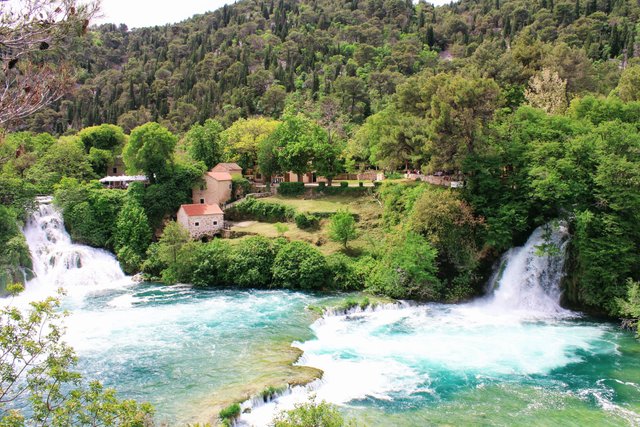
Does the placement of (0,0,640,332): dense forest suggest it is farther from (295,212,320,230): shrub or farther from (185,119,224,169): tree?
(295,212,320,230): shrub

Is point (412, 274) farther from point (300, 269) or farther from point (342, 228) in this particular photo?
point (300, 269)

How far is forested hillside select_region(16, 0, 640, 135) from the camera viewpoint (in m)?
72.0

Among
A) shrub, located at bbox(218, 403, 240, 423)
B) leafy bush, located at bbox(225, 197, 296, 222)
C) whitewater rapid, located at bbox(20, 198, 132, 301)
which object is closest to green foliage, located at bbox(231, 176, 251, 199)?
leafy bush, located at bbox(225, 197, 296, 222)

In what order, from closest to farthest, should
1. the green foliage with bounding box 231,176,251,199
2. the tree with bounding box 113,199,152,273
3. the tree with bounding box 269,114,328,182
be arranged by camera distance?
the tree with bounding box 113,199,152,273 → the tree with bounding box 269,114,328,182 → the green foliage with bounding box 231,176,251,199

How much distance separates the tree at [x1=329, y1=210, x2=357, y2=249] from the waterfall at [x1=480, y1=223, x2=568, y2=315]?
425 inches

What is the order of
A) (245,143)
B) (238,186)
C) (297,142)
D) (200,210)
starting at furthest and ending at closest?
(245,143) → (238,186) → (297,142) → (200,210)

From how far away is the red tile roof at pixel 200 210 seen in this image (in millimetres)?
41375

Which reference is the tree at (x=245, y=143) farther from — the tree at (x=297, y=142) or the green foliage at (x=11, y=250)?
the green foliage at (x=11, y=250)

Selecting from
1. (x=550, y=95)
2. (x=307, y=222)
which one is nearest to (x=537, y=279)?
(x=307, y=222)

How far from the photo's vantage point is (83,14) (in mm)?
9625

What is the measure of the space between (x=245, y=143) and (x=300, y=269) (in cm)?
2506

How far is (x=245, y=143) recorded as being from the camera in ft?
182

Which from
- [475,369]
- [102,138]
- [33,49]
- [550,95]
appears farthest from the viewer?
[102,138]

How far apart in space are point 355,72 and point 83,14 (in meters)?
99.0
